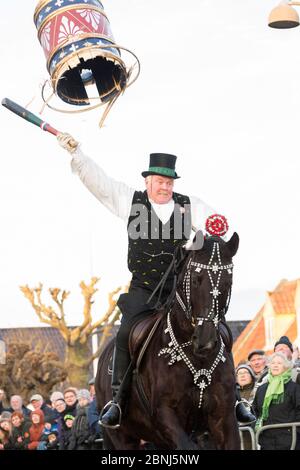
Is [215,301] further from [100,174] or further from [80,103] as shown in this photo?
[80,103]

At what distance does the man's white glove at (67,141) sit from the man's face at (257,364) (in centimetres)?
521

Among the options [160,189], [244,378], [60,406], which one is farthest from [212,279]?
[60,406]

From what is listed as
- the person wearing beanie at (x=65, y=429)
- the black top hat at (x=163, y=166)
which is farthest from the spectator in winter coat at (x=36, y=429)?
the black top hat at (x=163, y=166)

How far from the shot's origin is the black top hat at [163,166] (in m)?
10.5

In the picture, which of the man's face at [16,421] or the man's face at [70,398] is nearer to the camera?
the man's face at [70,398]

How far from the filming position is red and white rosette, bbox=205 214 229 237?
9.63 m

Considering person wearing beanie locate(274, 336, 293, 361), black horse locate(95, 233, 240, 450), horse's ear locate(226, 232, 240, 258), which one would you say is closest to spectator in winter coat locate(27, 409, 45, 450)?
person wearing beanie locate(274, 336, 293, 361)

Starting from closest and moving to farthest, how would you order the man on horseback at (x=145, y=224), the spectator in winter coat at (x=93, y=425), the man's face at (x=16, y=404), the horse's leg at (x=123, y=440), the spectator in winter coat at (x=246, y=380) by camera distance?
the man on horseback at (x=145, y=224) → the horse's leg at (x=123, y=440) → the spectator in winter coat at (x=246, y=380) → the spectator in winter coat at (x=93, y=425) → the man's face at (x=16, y=404)

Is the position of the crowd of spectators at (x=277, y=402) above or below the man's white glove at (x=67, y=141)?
below

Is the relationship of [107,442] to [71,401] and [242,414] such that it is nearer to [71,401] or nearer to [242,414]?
[242,414]

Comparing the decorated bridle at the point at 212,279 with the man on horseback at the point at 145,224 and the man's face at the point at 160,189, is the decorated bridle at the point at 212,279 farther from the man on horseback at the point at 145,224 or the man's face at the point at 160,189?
the man's face at the point at 160,189

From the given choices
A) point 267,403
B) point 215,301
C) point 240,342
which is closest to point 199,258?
point 215,301

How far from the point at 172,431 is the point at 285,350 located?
402cm

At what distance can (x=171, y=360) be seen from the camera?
9.73 metres
